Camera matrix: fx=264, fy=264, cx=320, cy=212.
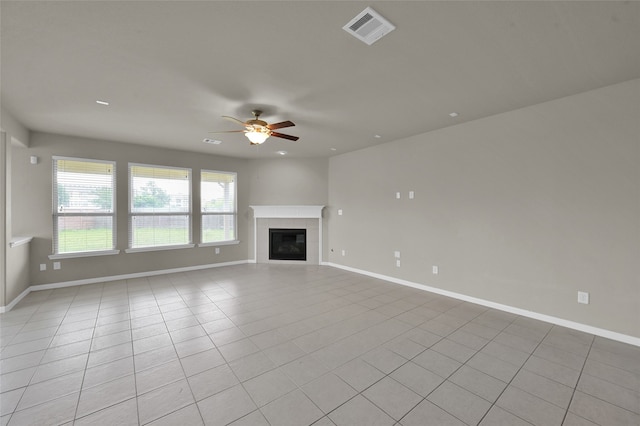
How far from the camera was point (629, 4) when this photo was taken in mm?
1754

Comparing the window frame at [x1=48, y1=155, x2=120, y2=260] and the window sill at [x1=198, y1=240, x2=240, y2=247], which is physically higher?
the window frame at [x1=48, y1=155, x2=120, y2=260]

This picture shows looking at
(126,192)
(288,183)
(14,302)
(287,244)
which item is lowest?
(14,302)

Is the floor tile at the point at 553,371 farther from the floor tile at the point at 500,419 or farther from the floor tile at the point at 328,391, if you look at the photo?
the floor tile at the point at 328,391

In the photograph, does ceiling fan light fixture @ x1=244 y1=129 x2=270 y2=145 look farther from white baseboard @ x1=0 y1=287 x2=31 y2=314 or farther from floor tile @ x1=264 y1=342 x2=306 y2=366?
white baseboard @ x1=0 y1=287 x2=31 y2=314

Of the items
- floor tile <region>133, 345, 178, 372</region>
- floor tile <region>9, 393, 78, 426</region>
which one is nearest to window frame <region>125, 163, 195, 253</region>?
floor tile <region>133, 345, 178, 372</region>

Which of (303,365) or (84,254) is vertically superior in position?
(84,254)

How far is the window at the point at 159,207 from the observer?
549 cm

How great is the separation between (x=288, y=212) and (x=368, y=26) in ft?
17.2

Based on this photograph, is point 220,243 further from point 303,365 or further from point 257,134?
point 303,365

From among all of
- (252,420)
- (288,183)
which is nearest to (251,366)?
(252,420)

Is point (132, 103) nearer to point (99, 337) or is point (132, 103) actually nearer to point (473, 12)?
point (99, 337)

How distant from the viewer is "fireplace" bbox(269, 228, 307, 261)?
22.6 ft

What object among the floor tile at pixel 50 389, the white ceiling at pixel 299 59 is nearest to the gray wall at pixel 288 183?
the white ceiling at pixel 299 59

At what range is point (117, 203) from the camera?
526 cm
